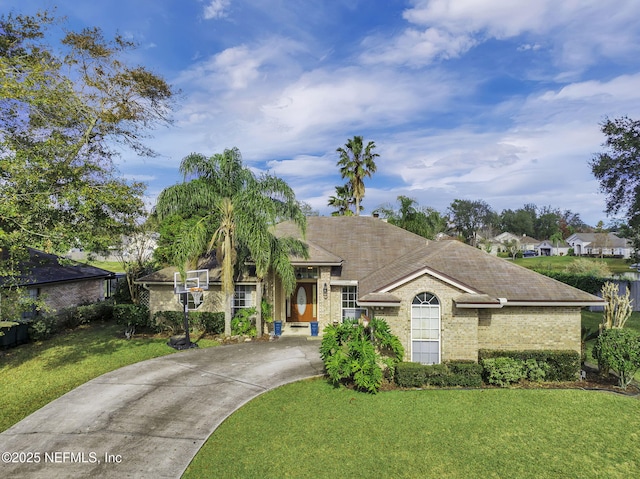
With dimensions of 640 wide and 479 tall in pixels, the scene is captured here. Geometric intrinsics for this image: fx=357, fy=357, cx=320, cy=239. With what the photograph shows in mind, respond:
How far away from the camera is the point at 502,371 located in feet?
38.8

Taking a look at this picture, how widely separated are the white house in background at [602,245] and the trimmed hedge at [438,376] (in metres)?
86.6

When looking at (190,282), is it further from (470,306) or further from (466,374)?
(466,374)

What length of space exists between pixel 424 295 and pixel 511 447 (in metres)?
5.40

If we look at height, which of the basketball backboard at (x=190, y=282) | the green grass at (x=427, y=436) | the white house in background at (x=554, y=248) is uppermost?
the white house in background at (x=554, y=248)

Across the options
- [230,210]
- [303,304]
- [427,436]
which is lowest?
[427,436]

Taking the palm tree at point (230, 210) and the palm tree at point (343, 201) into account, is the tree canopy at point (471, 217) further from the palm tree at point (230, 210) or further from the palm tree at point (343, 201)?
the palm tree at point (230, 210)

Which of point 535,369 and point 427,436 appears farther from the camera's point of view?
point 535,369

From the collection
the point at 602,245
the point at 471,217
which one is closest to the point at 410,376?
the point at 602,245

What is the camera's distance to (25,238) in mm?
11273

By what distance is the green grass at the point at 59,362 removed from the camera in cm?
1073

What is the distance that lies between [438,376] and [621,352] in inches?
230

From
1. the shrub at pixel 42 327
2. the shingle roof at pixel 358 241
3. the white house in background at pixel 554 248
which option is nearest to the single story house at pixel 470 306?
the shingle roof at pixel 358 241

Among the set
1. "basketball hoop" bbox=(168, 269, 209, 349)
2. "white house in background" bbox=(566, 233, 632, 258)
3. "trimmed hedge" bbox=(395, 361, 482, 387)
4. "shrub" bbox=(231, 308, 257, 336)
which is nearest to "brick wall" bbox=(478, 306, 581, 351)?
"trimmed hedge" bbox=(395, 361, 482, 387)

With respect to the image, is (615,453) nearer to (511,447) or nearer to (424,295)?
(511,447)
